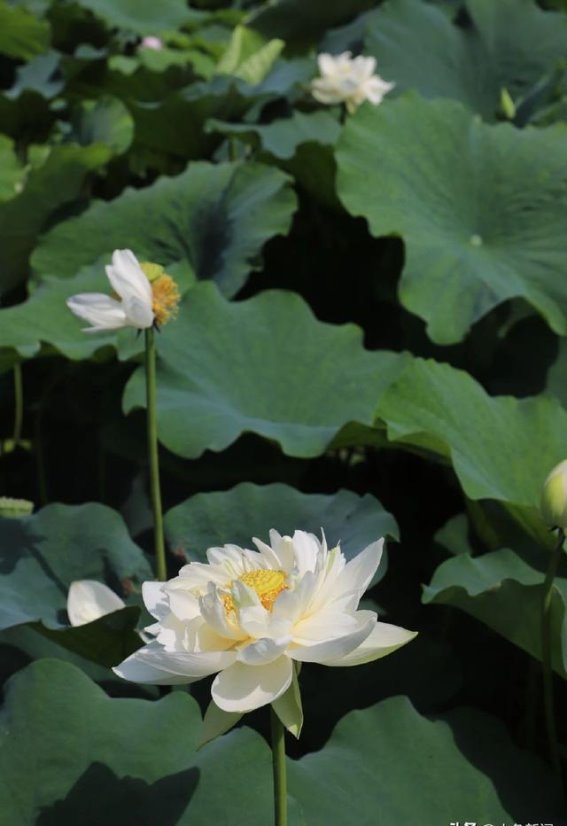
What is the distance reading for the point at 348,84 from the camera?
222 cm

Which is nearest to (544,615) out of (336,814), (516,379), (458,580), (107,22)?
(458,580)

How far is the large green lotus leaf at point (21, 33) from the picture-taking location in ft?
9.18

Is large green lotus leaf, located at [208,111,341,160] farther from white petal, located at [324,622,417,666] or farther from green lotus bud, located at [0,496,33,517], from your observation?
white petal, located at [324,622,417,666]

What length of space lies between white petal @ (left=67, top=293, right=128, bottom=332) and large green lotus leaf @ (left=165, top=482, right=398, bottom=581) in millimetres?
272

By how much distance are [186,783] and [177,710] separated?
0.08 m

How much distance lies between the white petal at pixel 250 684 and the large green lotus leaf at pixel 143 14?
272 cm

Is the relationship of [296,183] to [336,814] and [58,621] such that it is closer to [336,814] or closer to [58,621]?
[58,621]

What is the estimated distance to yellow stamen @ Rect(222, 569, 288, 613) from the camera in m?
0.76

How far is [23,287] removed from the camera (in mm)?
2266

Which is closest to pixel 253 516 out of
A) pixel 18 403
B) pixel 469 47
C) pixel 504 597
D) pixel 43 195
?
pixel 504 597

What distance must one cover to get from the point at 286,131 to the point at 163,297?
Answer: 1.20 metres

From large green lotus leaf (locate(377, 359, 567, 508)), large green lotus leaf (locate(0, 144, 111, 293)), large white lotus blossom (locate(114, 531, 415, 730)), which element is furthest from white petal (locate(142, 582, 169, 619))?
large green lotus leaf (locate(0, 144, 111, 293))

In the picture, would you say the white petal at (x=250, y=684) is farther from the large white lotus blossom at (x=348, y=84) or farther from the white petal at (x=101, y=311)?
the large white lotus blossom at (x=348, y=84)

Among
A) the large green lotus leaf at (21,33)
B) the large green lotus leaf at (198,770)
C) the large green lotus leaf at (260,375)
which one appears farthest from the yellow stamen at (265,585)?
the large green lotus leaf at (21,33)
